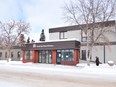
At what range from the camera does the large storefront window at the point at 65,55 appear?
40.3 meters

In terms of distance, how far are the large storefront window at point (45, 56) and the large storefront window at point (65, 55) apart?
2.62m

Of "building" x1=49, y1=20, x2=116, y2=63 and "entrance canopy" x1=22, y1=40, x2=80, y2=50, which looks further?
"building" x1=49, y1=20, x2=116, y2=63

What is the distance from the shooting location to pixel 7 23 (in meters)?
53.7

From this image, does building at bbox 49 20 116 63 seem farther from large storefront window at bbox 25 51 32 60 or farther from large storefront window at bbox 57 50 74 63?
large storefront window at bbox 25 51 32 60

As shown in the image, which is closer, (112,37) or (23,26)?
(112,37)

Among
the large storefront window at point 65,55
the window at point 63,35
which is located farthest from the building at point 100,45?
the large storefront window at point 65,55

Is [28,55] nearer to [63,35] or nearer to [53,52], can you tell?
[53,52]

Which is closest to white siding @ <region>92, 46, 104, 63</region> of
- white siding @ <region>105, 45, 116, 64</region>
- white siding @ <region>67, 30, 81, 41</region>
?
white siding @ <region>105, 45, 116, 64</region>

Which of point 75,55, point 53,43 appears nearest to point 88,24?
point 75,55

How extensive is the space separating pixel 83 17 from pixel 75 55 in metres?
7.37

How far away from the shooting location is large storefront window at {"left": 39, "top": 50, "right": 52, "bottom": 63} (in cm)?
4431

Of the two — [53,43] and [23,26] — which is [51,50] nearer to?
[53,43]

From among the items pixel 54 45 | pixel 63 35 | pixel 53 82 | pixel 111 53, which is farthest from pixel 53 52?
pixel 53 82

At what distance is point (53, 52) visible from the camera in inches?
1683
